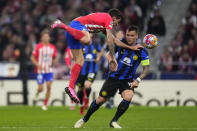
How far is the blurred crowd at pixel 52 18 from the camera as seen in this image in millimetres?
20891

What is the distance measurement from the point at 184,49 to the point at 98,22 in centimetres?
1106

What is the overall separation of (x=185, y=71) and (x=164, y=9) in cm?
360

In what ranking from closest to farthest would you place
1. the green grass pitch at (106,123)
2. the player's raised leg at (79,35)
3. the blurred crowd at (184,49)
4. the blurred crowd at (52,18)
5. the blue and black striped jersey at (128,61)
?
1. the player's raised leg at (79,35)
2. the green grass pitch at (106,123)
3. the blue and black striped jersey at (128,61)
4. the blurred crowd at (184,49)
5. the blurred crowd at (52,18)

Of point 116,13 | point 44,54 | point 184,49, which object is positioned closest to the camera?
point 116,13

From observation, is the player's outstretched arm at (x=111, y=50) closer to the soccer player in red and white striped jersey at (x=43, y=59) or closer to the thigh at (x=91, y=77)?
the thigh at (x=91, y=77)

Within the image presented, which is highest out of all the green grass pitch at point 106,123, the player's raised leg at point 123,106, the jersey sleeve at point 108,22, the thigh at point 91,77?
the jersey sleeve at point 108,22

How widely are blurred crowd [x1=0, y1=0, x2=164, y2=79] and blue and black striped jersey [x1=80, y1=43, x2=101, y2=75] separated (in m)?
4.46

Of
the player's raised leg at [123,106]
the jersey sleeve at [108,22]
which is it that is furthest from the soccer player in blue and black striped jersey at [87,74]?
the jersey sleeve at [108,22]

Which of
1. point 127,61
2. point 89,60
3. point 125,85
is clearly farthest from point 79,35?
point 89,60

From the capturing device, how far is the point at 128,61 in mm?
10328

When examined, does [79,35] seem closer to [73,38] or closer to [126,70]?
[73,38]

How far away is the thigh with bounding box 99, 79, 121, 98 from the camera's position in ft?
33.1

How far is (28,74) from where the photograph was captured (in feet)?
64.8

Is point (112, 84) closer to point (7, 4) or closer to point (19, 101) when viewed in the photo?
point (19, 101)
